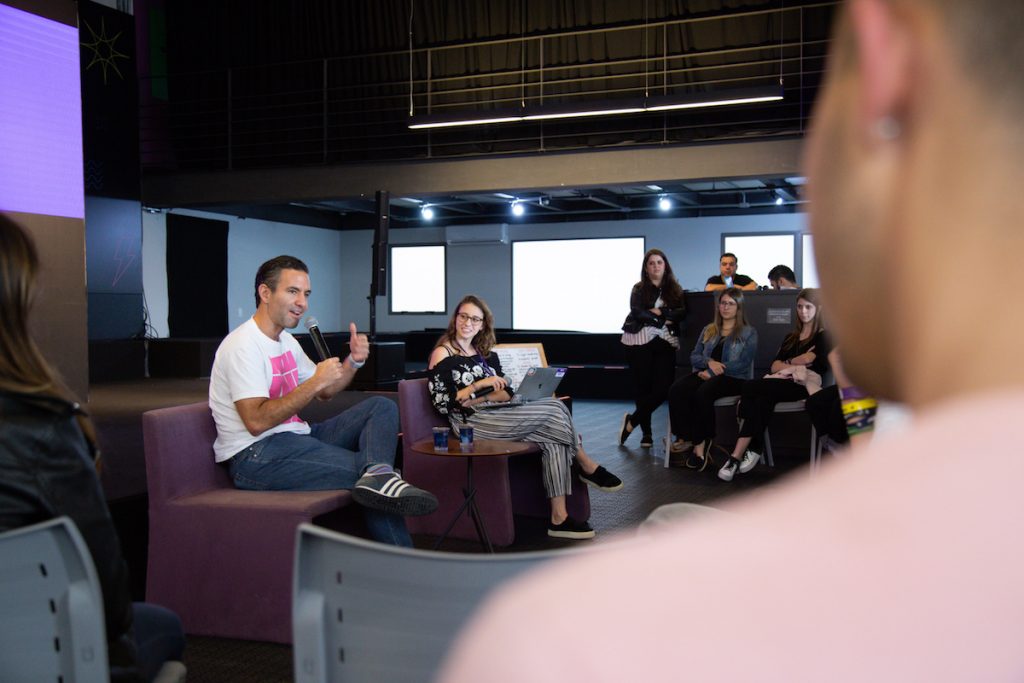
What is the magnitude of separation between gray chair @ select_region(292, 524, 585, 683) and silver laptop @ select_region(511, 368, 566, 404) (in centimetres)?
339

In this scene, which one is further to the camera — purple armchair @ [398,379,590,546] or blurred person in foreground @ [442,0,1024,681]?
purple armchair @ [398,379,590,546]

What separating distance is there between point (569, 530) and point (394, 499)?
1.65m

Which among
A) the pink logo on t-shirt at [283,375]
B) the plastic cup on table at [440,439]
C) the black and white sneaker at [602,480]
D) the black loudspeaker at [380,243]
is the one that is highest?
the black loudspeaker at [380,243]

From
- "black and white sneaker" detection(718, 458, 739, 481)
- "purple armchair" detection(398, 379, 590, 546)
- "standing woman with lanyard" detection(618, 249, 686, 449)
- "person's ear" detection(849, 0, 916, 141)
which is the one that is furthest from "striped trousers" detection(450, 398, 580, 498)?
"person's ear" detection(849, 0, 916, 141)

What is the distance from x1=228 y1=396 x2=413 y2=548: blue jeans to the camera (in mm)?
3248

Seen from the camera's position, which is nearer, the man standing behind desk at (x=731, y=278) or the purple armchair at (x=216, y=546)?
the purple armchair at (x=216, y=546)

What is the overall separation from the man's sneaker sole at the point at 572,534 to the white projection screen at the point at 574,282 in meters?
10.5

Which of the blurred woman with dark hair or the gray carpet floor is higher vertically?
the blurred woman with dark hair

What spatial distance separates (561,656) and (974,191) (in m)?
0.19

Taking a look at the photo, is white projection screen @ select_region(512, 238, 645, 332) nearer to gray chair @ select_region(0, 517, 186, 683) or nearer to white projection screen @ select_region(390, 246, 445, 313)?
white projection screen @ select_region(390, 246, 445, 313)

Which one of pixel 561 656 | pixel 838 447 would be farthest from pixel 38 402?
pixel 838 447

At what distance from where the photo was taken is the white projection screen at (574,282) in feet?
49.9

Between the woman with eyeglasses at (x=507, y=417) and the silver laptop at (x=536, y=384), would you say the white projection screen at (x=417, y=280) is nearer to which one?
the silver laptop at (x=536, y=384)

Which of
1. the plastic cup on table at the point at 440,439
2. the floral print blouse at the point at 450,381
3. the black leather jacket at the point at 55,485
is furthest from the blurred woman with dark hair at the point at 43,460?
the floral print blouse at the point at 450,381
